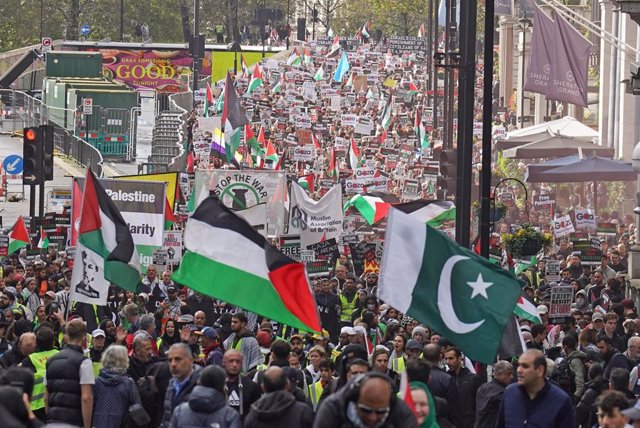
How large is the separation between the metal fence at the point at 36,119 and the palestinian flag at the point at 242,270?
35166 mm

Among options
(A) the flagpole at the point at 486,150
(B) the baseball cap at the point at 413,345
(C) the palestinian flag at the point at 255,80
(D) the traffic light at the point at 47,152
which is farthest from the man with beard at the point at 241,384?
(C) the palestinian flag at the point at 255,80

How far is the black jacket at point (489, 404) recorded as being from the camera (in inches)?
497

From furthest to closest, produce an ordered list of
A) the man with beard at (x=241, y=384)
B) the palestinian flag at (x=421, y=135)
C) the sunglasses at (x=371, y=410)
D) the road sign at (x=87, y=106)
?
1. the road sign at (x=87, y=106)
2. the palestinian flag at (x=421, y=135)
3. the man with beard at (x=241, y=384)
4. the sunglasses at (x=371, y=410)

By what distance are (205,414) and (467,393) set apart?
3.67 m

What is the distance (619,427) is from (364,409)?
1.50 meters

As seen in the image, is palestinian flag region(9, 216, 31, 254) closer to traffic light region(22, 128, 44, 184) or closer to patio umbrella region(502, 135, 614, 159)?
traffic light region(22, 128, 44, 184)

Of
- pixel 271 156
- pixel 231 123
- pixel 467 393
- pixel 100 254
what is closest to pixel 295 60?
pixel 271 156

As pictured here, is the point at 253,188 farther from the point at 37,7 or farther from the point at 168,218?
the point at 37,7

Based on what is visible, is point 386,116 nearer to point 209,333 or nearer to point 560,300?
point 560,300

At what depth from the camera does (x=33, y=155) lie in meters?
28.6

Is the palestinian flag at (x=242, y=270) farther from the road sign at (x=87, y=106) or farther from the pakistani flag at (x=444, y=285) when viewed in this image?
the road sign at (x=87, y=106)

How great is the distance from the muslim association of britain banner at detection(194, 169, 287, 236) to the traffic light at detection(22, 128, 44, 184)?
3.21 metres

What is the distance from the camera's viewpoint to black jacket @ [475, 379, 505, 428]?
12.6 meters

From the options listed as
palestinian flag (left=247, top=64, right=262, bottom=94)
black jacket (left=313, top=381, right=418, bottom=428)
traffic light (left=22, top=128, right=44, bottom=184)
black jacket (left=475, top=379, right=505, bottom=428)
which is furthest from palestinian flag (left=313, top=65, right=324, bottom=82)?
black jacket (left=313, top=381, right=418, bottom=428)
